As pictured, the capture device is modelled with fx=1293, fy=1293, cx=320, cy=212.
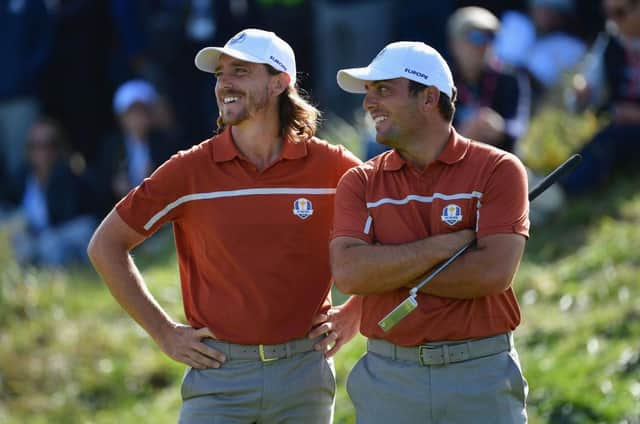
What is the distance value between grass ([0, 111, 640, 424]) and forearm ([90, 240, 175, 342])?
98.2 inches

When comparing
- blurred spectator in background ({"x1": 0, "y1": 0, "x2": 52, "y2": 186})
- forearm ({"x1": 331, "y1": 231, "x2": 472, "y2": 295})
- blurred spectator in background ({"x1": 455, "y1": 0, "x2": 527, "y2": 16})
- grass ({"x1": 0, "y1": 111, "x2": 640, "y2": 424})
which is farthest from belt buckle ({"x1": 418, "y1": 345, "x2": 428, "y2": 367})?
blurred spectator in background ({"x1": 0, "y1": 0, "x2": 52, "y2": 186})

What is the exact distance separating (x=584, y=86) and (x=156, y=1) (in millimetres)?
4920

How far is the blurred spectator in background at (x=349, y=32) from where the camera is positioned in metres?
13.4

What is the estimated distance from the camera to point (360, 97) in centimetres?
1361

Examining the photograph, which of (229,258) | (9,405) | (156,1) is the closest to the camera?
(229,258)

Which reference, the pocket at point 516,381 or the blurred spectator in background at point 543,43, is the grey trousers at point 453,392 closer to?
the pocket at point 516,381

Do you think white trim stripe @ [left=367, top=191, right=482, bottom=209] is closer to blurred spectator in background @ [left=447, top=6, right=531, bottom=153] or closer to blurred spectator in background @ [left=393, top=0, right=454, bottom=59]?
blurred spectator in background @ [left=447, top=6, right=531, bottom=153]

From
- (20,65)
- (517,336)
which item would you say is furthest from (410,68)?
(20,65)

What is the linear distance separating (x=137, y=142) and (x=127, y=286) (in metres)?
6.43

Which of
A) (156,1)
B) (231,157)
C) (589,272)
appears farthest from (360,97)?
(231,157)

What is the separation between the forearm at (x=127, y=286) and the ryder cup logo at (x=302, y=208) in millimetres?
790

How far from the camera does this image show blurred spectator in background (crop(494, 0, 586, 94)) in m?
11.9

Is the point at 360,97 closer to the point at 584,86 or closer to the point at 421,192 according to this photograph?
the point at 584,86

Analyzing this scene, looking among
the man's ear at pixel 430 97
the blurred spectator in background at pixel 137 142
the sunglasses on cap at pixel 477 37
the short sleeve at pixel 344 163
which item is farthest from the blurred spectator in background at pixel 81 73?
the man's ear at pixel 430 97
